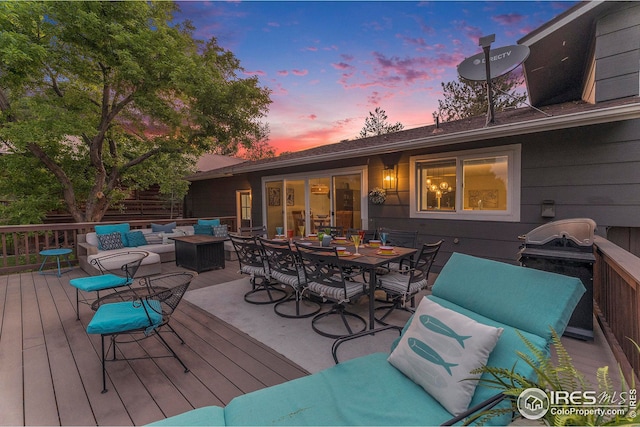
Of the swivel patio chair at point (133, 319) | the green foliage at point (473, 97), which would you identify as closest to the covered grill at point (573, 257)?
the swivel patio chair at point (133, 319)

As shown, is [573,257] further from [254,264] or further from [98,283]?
[98,283]

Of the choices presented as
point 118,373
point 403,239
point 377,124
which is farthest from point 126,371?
point 377,124

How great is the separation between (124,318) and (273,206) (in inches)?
249

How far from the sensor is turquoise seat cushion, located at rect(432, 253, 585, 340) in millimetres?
1393

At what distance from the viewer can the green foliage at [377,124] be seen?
19.8 m

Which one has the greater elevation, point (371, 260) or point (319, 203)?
point (319, 203)

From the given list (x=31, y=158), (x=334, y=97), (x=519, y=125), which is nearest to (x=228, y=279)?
(x=519, y=125)

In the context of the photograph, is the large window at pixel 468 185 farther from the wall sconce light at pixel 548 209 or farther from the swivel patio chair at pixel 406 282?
the swivel patio chair at pixel 406 282

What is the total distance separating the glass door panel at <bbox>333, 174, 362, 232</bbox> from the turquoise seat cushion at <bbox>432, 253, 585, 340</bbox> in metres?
4.70

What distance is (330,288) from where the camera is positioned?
3.10 metres

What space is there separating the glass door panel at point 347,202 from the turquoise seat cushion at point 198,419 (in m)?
5.34

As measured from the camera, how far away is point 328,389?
1.53 meters

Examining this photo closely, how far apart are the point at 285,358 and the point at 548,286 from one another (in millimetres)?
2055

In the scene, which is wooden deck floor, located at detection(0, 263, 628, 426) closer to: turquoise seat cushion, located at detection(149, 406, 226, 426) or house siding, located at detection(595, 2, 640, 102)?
turquoise seat cushion, located at detection(149, 406, 226, 426)
